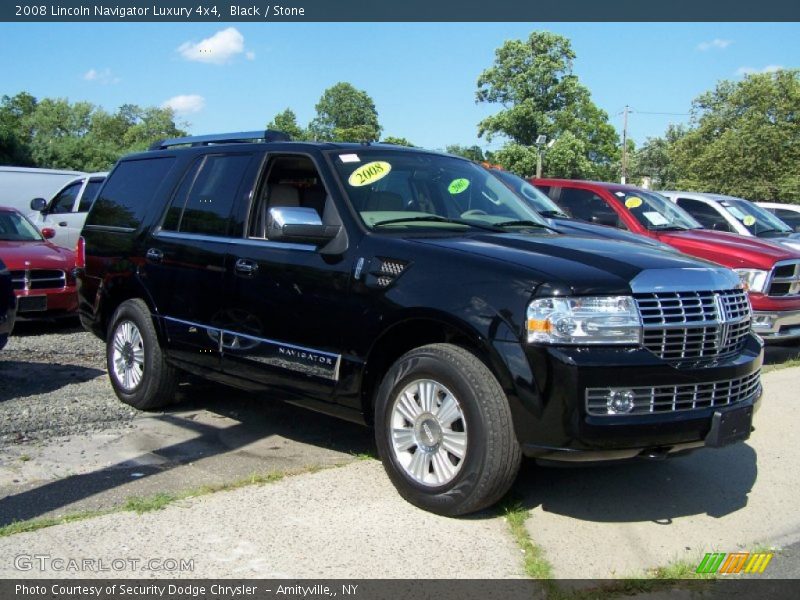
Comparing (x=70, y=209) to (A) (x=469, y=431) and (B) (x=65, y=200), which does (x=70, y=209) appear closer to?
(B) (x=65, y=200)

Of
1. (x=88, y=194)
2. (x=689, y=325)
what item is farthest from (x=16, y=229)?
(x=689, y=325)

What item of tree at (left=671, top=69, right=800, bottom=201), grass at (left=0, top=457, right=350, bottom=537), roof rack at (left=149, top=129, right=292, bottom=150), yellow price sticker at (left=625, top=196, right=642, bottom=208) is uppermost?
tree at (left=671, top=69, right=800, bottom=201)

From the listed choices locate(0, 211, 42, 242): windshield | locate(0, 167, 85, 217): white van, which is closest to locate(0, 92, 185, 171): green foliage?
locate(0, 167, 85, 217): white van

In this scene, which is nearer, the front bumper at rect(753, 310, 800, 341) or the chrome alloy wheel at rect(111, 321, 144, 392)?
the chrome alloy wheel at rect(111, 321, 144, 392)

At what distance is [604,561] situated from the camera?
3877 millimetres

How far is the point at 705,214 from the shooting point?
12203 millimetres

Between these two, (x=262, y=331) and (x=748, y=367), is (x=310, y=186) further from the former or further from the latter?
(x=748, y=367)

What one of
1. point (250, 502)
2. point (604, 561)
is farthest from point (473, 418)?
point (250, 502)

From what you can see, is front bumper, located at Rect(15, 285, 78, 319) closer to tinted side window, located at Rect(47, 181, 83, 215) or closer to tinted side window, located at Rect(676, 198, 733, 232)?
tinted side window, located at Rect(47, 181, 83, 215)

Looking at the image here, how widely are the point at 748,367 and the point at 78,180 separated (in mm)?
12094

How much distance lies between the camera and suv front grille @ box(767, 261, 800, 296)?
8.85m

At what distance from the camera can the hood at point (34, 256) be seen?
9.88 metres

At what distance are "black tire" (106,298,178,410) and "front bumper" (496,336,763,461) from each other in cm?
318

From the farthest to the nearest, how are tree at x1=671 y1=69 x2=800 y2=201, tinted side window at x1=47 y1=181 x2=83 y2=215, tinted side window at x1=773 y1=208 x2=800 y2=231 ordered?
tree at x1=671 y1=69 x2=800 y2=201 → tinted side window at x1=773 y1=208 x2=800 y2=231 → tinted side window at x1=47 y1=181 x2=83 y2=215
